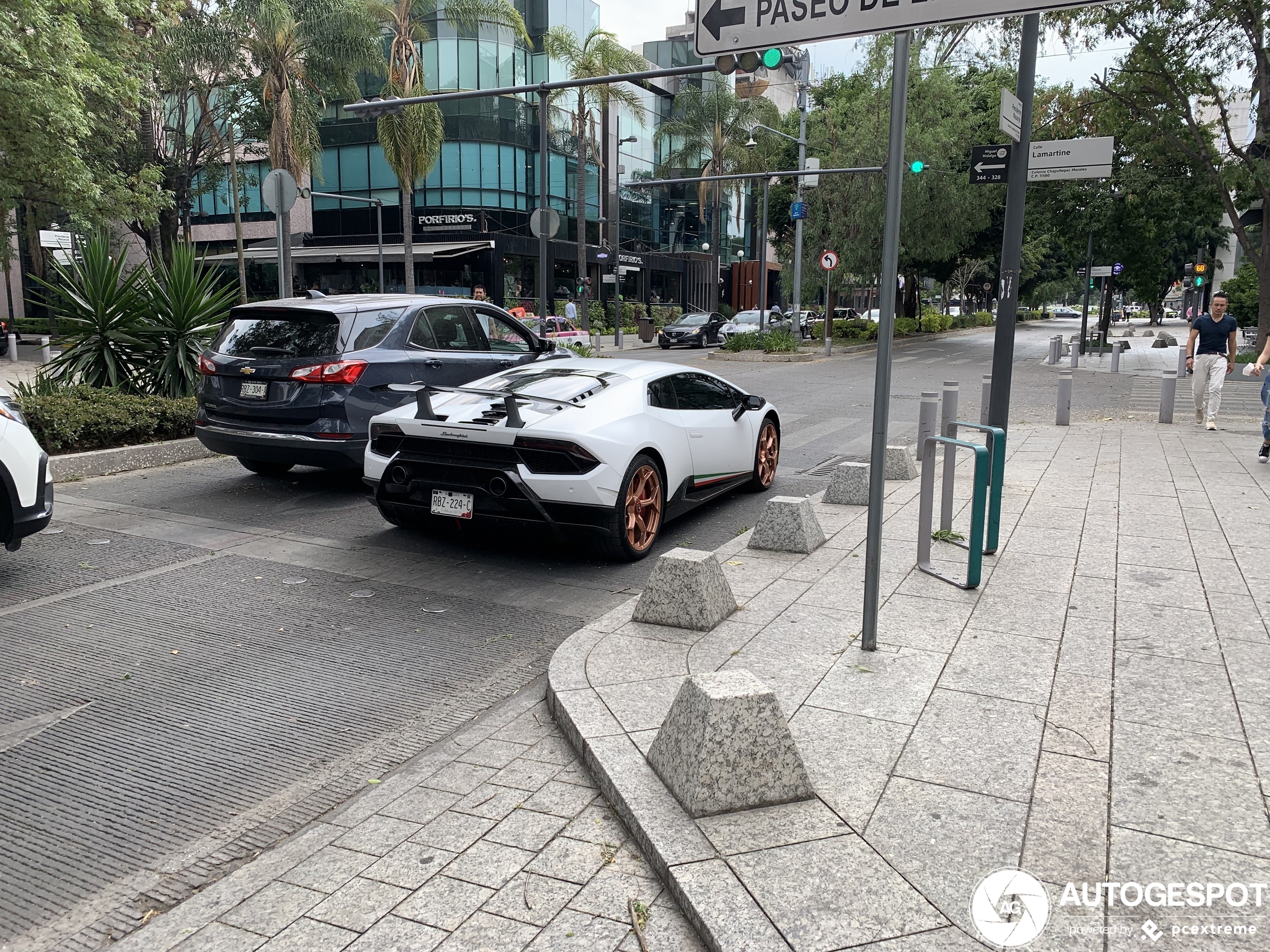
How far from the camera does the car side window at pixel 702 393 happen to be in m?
7.88

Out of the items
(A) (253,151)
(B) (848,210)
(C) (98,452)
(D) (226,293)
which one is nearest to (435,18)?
(A) (253,151)

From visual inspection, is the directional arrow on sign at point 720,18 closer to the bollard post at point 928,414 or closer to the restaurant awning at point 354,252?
the bollard post at point 928,414

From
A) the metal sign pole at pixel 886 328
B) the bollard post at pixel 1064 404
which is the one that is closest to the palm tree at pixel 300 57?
the bollard post at pixel 1064 404

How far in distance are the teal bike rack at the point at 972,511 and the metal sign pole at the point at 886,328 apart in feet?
3.92

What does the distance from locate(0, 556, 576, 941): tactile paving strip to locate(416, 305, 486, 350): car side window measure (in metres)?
3.58

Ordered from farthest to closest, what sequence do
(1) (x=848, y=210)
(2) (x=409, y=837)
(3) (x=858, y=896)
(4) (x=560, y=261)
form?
1. (4) (x=560, y=261)
2. (1) (x=848, y=210)
3. (2) (x=409, y=837)
4. (3) (x=858, y=896)

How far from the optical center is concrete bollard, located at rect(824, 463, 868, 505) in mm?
8477

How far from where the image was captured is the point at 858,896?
2.84m

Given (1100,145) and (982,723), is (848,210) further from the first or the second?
(982,723)

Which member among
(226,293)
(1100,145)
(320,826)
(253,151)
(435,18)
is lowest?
(320,826)

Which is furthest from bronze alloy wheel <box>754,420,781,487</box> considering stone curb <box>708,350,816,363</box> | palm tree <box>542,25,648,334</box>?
palm tree <box>542,25,648,334</box>

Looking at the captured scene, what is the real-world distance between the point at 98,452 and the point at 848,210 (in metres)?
32.6

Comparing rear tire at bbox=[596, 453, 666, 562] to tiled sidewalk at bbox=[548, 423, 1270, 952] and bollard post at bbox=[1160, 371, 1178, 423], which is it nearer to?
tiled sidewalk at bbox=[548, 423, 1270, 952]

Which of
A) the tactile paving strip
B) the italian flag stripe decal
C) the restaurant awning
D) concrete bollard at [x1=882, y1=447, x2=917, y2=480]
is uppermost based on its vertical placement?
the restaurant awning
